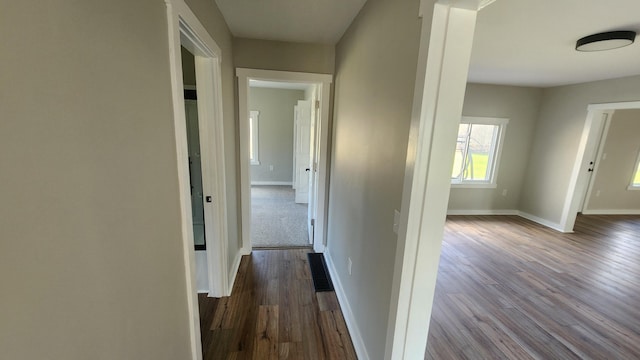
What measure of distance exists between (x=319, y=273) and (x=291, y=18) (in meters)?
2.49

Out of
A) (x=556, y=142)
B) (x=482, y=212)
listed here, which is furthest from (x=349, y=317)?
(x=556, y=142)

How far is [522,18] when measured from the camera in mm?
1901

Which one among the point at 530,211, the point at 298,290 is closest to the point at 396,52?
the point at 298,290

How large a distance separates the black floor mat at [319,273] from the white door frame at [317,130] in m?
0.15

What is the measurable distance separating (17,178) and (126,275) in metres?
0.47

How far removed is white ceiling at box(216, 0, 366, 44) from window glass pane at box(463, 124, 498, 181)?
373cm

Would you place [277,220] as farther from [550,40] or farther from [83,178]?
[550,40]

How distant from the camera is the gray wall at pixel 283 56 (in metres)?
2.65

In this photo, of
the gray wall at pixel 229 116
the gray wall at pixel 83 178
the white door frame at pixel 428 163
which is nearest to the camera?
the gray wall at pixel 83 178

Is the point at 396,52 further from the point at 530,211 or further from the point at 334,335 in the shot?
the point at 530,211

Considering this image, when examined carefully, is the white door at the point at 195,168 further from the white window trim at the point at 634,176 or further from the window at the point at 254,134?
the white window trim at the point at 634,176

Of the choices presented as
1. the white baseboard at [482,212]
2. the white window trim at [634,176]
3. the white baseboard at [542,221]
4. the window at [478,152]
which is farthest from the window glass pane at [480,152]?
the white window trim at [634,176]

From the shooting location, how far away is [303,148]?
5.25 metres

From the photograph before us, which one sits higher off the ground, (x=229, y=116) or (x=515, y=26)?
(x=515, y=26)
